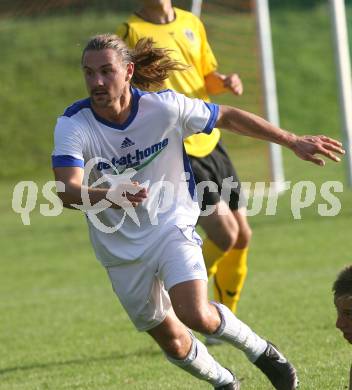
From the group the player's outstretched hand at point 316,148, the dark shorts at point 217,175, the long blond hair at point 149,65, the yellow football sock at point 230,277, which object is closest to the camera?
the player's outstretched hand at point 316,148

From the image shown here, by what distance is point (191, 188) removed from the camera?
5.23 metres

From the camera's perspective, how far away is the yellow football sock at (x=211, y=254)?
7027 millimetres

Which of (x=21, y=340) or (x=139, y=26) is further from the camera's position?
(x=21, y=340)

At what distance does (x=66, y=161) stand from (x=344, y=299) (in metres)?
1.42

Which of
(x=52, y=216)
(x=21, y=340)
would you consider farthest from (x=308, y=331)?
(x=52, y=216)

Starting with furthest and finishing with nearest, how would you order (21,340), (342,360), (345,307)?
(21,340), (342,360), (345,307)

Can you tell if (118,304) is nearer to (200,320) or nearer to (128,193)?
(200,320)

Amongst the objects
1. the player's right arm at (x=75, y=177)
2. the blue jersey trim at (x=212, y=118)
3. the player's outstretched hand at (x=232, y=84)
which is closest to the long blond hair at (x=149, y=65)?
the blue jersey trim at (x=212, y=118)

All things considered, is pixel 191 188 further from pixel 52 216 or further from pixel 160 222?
pixel 52 216

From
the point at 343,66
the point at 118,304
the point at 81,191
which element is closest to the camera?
the point at 81,191

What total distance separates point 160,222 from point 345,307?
1.17 metres

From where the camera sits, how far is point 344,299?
165 inches

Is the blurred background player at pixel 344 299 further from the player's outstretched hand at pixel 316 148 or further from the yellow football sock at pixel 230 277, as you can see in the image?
the yellow football sock at pixel 230 277

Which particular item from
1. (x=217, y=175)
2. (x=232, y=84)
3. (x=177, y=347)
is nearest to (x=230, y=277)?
(x=217, y=175)
